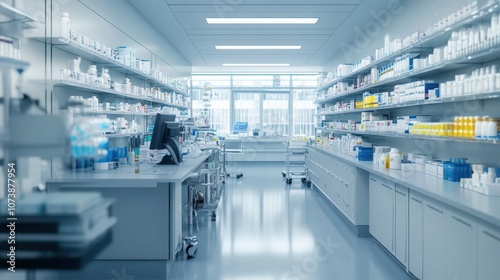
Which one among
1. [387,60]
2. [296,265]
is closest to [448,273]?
[296,265]

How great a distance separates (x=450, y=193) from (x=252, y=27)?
15.0 ft

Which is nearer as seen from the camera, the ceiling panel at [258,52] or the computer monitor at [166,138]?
the computer monitor at [166,138]

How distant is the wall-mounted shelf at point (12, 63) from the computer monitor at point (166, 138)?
3.12 metres

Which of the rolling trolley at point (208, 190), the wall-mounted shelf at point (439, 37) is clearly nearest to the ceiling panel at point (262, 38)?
the wall-mounted shelf at point (439, 37)

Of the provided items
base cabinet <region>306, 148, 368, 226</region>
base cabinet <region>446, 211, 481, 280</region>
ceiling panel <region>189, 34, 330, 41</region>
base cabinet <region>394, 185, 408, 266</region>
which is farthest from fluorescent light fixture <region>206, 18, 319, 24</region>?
base cabinet <region>446, 211, 481, 280</region>

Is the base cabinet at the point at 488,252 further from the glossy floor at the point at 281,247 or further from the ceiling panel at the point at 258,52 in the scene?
the ceiling panel at the point at 258,52

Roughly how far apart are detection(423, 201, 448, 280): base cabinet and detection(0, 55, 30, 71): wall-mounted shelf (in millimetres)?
2640

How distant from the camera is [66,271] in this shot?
0.62 m

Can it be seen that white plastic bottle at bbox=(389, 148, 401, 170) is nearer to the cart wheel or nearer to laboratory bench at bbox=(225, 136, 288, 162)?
the cart wheel

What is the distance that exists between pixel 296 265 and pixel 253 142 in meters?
8.49

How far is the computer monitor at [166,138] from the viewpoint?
3.73 m

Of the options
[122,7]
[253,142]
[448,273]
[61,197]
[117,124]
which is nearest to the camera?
[61,197]

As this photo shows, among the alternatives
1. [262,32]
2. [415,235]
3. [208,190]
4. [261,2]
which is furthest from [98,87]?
[262,32]

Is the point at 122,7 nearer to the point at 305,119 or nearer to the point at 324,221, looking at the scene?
the point at 324,221
